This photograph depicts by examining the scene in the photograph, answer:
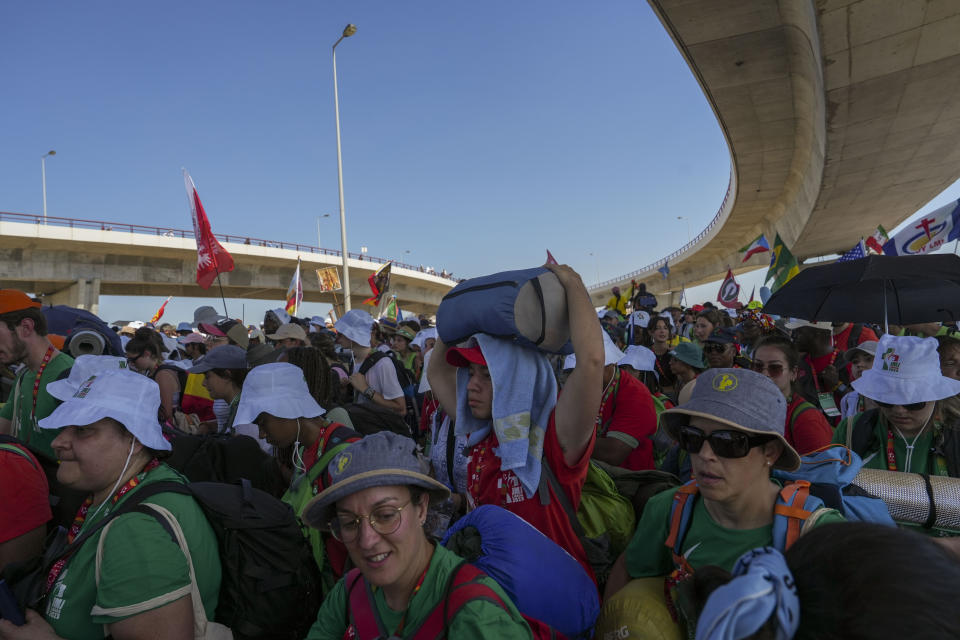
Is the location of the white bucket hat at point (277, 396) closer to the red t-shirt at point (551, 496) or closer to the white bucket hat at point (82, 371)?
the white bucket hat at point (82, 371)

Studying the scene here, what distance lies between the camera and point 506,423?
7.67 ft

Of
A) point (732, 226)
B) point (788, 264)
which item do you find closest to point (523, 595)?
point (788, 264)

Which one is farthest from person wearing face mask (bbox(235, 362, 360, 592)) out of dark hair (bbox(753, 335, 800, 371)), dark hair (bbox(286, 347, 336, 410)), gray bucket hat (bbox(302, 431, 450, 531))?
dark hair (bbox(753, 335, 800, 371))

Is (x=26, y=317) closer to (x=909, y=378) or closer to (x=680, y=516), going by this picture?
(x=680, y=516)

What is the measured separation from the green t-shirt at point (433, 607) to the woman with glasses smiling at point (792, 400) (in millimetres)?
2264

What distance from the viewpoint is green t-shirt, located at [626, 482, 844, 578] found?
6.65 ft

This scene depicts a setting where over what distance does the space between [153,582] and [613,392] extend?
310cm

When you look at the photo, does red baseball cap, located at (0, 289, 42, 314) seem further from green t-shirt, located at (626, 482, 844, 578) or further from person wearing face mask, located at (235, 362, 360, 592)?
green t-shirt, located at (626, 482, 844, 578)

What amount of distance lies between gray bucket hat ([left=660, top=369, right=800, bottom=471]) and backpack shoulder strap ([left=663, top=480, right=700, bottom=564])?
298mm

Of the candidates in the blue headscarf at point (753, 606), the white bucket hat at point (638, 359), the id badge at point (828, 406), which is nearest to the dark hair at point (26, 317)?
the blue headscarf at point (753, 606)

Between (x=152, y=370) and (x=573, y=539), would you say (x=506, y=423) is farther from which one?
(x=152, y=370)

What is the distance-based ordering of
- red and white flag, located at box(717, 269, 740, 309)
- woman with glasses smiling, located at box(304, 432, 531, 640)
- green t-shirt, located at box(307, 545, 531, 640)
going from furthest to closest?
red and white flag, located at box(717, 269, 740, 309) < woman with glasses smiling, located at box(304, 432, 531, 640) < green t-shirt, located at box(307, 545, 531, 640)

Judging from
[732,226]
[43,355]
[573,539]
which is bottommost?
[573,539]

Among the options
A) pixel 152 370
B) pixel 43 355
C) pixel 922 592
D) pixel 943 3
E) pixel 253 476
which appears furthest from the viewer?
pixel 943 3
